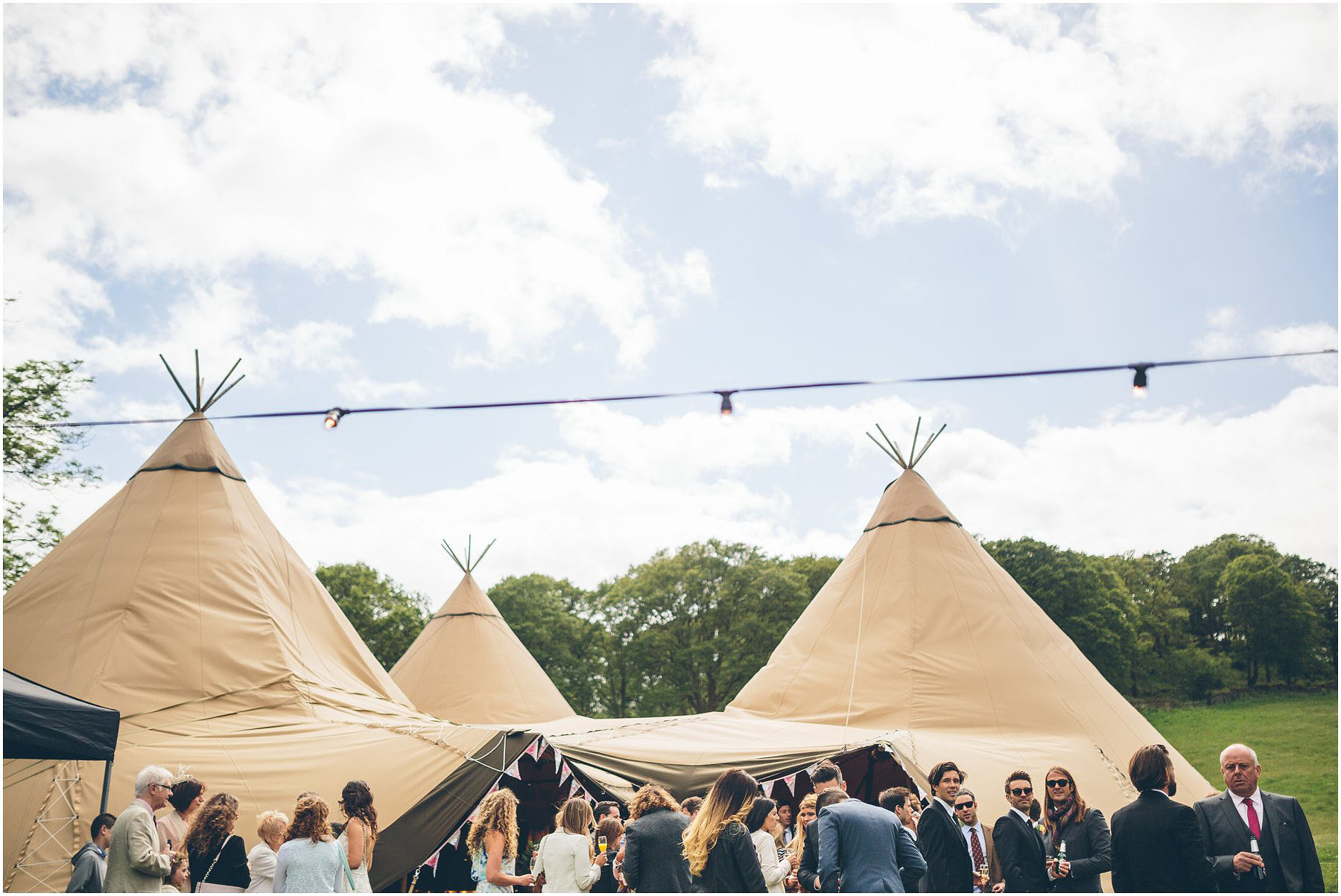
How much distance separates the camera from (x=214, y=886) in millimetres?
4566

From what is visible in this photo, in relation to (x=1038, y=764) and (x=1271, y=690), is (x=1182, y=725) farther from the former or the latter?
(x=1038, y=764)

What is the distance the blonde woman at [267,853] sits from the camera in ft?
14.6

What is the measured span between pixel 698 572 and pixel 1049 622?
1879 centimetres

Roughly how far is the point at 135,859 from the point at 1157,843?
15.0ft

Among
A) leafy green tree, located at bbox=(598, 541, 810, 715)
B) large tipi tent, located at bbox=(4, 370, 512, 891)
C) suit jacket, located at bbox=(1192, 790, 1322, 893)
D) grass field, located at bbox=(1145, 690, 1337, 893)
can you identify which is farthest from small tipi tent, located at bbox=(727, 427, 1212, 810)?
leafy green tree, located at bbox=(598, 541, 810, 715)

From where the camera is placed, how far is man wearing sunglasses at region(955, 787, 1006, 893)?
5.40 metres

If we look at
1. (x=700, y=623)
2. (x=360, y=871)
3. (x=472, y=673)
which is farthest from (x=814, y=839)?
(x=700, y=623)

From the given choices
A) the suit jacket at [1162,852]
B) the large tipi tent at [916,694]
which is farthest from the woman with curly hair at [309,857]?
the large tipi tent at [916,694]

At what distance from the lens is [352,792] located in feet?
16.1

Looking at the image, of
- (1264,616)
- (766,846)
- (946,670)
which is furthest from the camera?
(1264,616)

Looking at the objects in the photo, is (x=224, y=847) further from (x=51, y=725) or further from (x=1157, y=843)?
(x=1157, y=843)

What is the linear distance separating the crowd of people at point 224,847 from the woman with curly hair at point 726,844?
1.65m

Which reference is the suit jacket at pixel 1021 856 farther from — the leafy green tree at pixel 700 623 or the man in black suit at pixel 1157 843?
the leafy green tree at pixel 700 623

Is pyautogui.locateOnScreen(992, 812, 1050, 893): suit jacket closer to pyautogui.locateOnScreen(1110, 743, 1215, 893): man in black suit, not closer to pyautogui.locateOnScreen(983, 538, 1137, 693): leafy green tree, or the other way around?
pyautogui.locateOnScreen(1110, 743, 1215, 893): man in black suit
